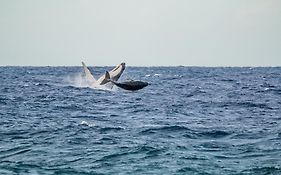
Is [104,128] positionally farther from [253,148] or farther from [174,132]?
[253,148]

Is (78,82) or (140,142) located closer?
(140,142)

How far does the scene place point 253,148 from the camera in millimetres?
16562

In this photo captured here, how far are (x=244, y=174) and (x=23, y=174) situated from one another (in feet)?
21.3

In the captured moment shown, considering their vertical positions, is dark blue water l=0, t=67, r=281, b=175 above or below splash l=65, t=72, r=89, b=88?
below

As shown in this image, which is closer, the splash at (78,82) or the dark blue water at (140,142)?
the dark blue water at (140,142)

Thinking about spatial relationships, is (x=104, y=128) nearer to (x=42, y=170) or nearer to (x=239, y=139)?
(x=239, y=139)

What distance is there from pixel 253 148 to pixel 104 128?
749 cm

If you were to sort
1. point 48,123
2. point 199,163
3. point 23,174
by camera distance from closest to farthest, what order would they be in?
point 23,174 < point 199,163 < point 48,123

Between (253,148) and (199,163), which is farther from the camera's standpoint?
(253,148)

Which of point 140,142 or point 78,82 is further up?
point 78,82

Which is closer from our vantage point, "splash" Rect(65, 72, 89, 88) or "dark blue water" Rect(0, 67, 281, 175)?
"dark blue water" Rect(0, 67, 281, 175)

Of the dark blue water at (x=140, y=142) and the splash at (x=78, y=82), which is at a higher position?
the splash at (x=78, y=82)

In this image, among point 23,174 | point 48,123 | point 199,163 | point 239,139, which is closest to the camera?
point 23,174

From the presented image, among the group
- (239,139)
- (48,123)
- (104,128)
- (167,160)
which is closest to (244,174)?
(167,160)
